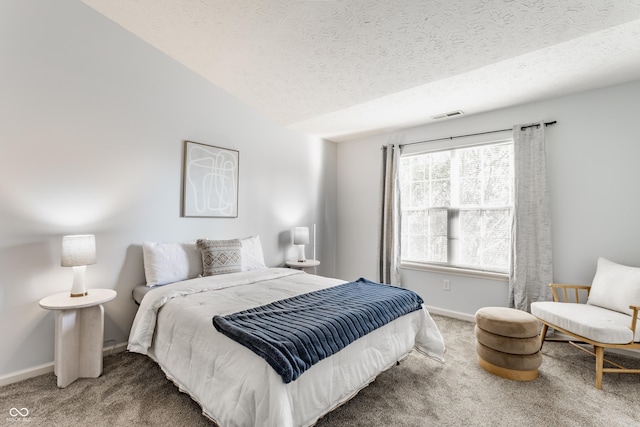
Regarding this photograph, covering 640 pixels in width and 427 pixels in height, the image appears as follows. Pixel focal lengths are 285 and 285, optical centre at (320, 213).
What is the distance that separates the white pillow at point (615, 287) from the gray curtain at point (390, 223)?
2.05m

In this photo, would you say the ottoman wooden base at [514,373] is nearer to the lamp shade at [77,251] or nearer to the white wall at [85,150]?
the white wall at [85,150]

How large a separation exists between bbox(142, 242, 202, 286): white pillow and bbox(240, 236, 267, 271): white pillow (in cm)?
48

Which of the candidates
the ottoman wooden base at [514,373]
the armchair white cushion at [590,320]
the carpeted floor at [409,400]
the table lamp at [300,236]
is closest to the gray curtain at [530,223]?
the armchair white cushion at [590,320]

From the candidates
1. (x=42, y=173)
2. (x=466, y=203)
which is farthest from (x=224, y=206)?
(x=466, y=203)

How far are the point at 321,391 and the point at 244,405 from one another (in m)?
0.43

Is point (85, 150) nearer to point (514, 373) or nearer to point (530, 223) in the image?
point (514, 373)

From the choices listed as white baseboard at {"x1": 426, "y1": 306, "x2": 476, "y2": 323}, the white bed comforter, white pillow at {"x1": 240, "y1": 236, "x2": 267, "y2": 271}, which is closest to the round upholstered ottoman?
the white bed comforter

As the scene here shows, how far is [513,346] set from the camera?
219cm

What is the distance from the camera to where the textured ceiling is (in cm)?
203

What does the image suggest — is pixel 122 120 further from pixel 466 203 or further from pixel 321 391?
pixel 466 203

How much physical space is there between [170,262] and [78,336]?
2.75 ft

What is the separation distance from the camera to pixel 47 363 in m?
2.29

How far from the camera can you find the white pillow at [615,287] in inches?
89.8

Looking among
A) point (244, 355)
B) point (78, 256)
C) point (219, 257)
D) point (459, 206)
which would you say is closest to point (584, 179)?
point (459, 206)
